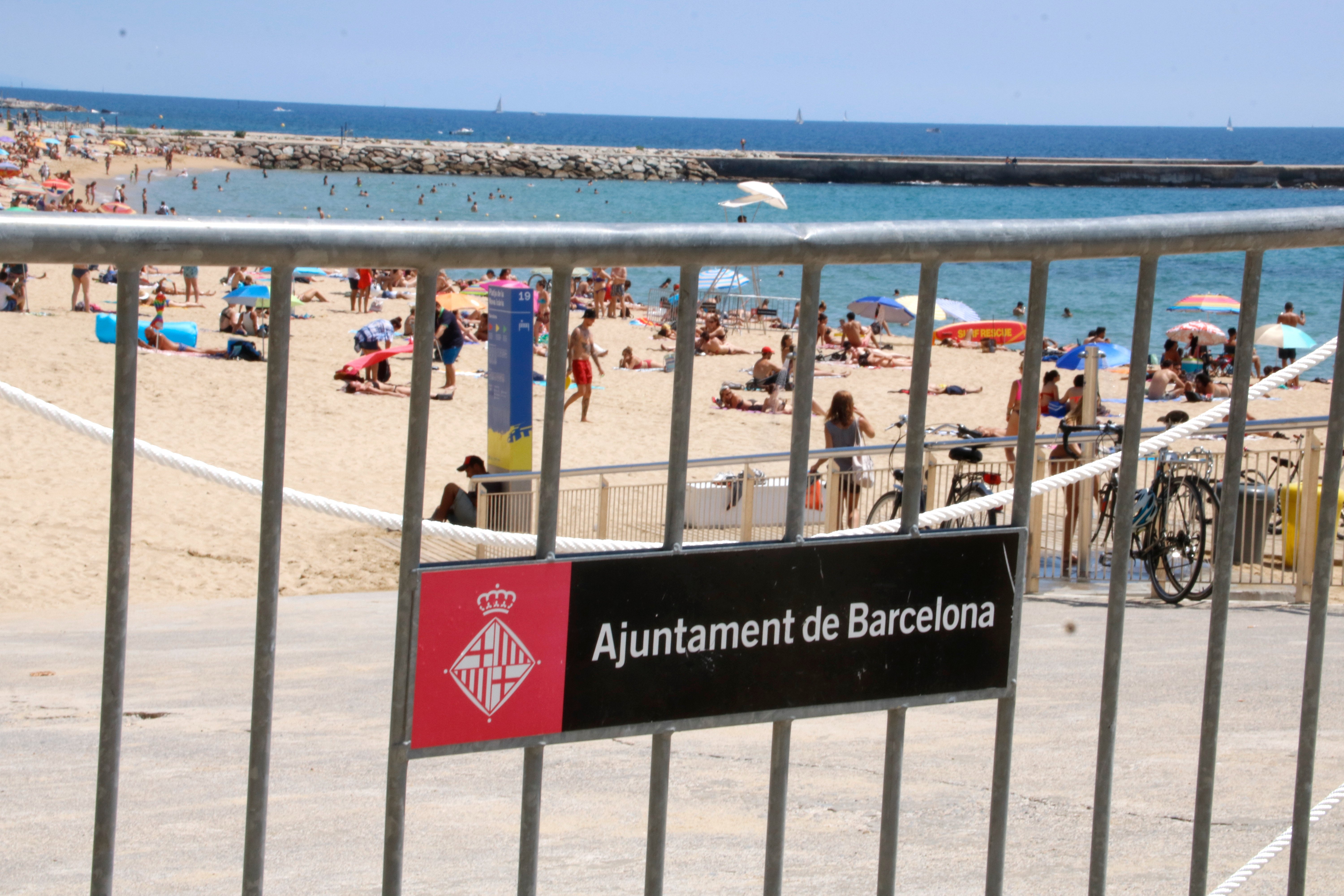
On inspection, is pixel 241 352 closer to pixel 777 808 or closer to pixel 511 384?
pixel 511 384

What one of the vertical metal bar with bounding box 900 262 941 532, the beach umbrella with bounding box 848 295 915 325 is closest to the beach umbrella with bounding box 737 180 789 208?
the beach umbrella with bounding box 848 295 915 325

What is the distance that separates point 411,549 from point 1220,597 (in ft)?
4.40

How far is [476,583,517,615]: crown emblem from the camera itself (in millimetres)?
1568

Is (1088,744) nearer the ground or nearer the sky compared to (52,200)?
nearer the ground

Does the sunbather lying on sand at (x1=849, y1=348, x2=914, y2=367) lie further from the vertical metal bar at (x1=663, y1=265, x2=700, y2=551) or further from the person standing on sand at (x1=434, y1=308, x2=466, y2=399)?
the vertical metal bar at (x1=663, y1=265, x2=700, y2=551)

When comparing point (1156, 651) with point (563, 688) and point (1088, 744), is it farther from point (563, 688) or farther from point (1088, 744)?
point (563, 688)

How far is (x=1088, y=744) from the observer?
394cm

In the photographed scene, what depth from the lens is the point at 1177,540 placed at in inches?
316

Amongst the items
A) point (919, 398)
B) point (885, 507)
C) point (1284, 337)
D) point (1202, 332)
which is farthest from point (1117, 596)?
point (1202, 332)

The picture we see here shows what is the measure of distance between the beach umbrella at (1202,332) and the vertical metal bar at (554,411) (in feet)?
90.9

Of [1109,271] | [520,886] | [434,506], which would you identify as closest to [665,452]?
[434,506]

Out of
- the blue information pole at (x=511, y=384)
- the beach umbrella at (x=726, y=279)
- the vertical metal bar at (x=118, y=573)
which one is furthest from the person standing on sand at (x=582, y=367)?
the vertical metal bar at (x=118, y=573)

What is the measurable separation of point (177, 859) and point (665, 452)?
12226 mm

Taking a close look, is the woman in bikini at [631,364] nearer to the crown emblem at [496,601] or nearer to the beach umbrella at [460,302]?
the beach umbrella at [460,302]
